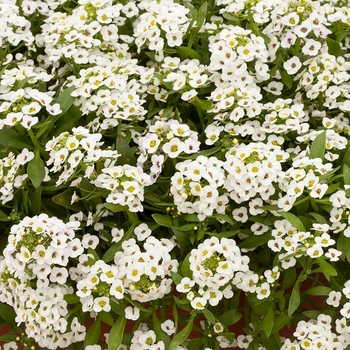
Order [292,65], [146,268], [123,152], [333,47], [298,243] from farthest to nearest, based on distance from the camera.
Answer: [333,47], [292,65], [123,152], [298,243], [146,268]

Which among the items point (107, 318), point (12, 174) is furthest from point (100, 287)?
point (12, 174)

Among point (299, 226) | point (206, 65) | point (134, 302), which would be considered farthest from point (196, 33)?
point (134, 302)

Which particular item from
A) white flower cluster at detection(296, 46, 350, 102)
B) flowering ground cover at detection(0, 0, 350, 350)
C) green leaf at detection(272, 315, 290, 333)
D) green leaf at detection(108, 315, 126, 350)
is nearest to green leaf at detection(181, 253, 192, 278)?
flowering ground cover at detection(0, 0, 350, 350)

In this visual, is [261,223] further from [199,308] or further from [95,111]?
[95,111]

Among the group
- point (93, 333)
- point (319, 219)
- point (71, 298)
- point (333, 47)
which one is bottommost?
point (93, 333)

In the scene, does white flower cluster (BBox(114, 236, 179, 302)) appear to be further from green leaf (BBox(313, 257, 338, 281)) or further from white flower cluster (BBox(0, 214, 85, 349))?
green leaf (BBox(313, 257, 338, 281))

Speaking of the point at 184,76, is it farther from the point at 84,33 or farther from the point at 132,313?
the point at 132,313
